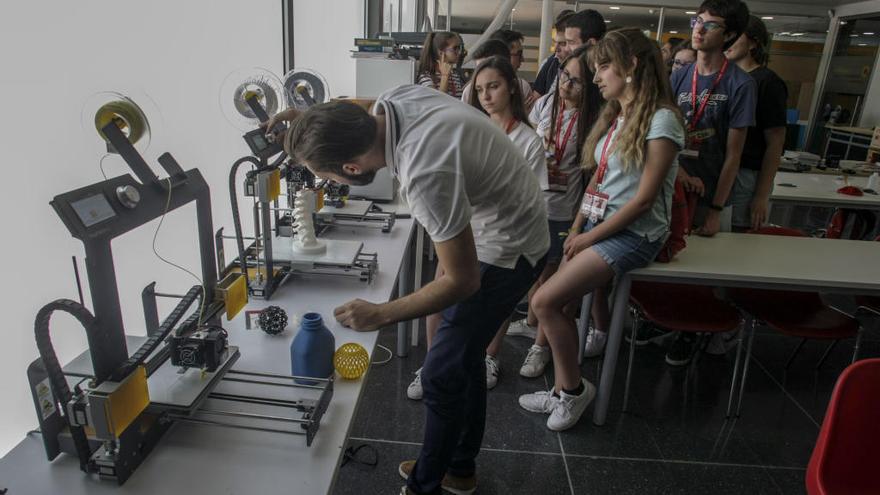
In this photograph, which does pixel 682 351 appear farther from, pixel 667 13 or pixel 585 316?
pixel 667 13

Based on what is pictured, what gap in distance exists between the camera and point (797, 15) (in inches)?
352

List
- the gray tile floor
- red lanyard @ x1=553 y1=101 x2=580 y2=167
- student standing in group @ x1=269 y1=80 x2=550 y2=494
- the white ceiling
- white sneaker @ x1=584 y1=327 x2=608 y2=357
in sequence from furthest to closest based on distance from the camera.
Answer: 1. the white ceiling
2. white sneaker @ x1=584 y1=327 x2=608 y2=357
3. red lanyard @ x1=553 y1=101 x2=580 y2=167
4. the gray tile floor
5. student standing in group @ x1=269 y1=80 x2=550 y2=494

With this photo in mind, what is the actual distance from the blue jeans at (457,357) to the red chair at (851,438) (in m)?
0.74

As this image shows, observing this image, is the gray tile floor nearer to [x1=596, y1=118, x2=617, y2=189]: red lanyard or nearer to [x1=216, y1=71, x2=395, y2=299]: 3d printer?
[x1=216, y1=71, x2=395, y2=299]: 3d printer

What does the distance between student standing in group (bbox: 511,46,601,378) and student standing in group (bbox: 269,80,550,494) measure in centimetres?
85

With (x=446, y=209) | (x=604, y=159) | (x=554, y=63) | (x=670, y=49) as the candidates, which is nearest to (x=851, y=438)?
(x=446, y=209)

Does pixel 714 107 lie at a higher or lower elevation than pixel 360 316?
higher

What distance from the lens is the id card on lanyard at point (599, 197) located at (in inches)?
77.7

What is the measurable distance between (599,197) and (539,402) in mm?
906

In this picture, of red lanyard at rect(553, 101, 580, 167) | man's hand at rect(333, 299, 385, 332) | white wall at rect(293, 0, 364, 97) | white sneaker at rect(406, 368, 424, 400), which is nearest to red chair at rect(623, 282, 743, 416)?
red lanyard at rect(553, 101, 580, 167)

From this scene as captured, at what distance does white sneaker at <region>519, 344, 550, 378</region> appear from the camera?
255 centimetres

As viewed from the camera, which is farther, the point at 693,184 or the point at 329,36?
the point at 329,36

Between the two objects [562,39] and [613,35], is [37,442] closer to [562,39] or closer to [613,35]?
[613,35]

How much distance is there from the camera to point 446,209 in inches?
42.6
